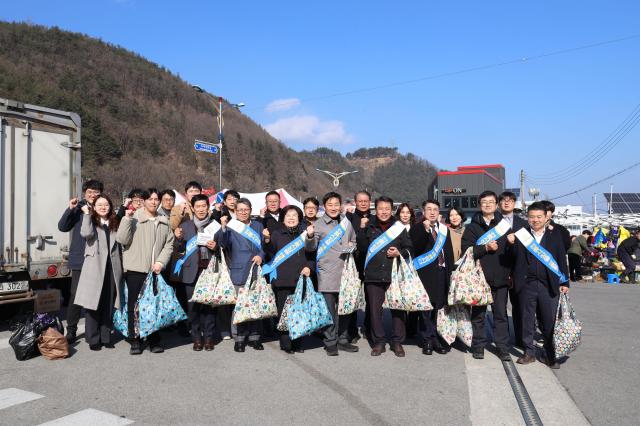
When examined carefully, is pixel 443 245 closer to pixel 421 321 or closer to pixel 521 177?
pixel 421 321

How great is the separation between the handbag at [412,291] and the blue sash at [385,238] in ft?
0.91

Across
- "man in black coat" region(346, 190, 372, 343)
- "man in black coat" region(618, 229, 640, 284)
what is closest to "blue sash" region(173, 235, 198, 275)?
"man in black coat" region(346, 190, 372, 343)

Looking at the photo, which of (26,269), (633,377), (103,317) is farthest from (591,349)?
(26,269)

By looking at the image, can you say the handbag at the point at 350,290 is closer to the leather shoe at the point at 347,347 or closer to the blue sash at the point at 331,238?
the blue sash at the point at 331,238

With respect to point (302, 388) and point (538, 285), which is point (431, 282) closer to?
point (538, 285)

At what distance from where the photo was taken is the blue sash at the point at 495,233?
5.89 metres

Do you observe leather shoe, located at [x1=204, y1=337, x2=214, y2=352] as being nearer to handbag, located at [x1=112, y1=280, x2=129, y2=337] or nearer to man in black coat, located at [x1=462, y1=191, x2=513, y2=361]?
handbag, located at [x1=112, y1=280, x2=129, y2=337]

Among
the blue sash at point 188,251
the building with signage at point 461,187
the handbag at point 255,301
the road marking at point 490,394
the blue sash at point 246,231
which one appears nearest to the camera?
the road marking at point 490,394

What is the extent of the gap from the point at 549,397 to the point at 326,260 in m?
2.67

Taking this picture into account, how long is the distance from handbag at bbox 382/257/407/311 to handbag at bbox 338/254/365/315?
1.08 ft

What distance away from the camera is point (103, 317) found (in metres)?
6.30

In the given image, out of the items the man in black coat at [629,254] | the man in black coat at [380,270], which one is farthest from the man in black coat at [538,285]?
the man in black coat at [629,254]

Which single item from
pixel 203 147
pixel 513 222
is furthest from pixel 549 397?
pixel 203 147

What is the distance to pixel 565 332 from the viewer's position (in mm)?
5695
